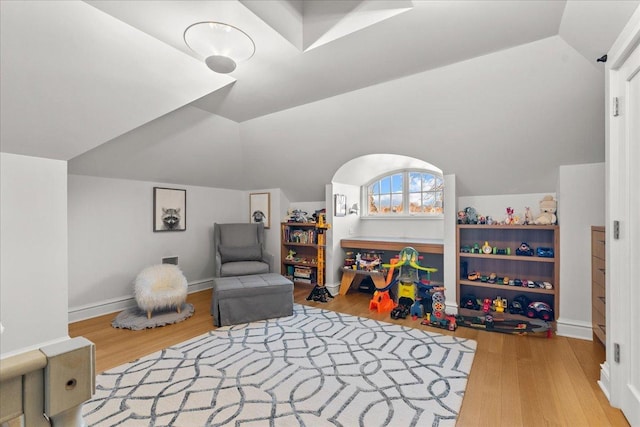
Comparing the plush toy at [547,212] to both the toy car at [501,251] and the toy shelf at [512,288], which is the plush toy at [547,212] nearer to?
the toy car at [501,251]

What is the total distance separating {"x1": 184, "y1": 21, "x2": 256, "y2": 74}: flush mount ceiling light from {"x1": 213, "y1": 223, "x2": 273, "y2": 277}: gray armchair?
8.65ft

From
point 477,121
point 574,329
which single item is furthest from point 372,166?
point 574,329

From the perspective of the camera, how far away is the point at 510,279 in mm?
3402

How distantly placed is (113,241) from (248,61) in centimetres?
288

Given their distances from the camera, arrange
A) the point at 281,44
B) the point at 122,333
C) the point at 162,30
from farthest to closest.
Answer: the point at 122,333 → the point at 281,44 → the point at 162,30

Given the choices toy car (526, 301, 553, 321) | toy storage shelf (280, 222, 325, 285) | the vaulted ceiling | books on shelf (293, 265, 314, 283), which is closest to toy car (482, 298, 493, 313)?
toy car (526, 301, 553, 321)

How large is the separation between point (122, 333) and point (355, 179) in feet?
11.6

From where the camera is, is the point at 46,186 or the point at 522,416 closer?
the point at 522,416

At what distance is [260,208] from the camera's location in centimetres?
517

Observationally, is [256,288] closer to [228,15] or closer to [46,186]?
[46,186]

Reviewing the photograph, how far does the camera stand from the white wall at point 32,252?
2.31 meters

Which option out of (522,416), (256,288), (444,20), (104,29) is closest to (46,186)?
(104,29)

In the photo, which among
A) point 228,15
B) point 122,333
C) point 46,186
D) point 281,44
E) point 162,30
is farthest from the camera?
point 122,333

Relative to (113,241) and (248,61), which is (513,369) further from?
(113,241)
